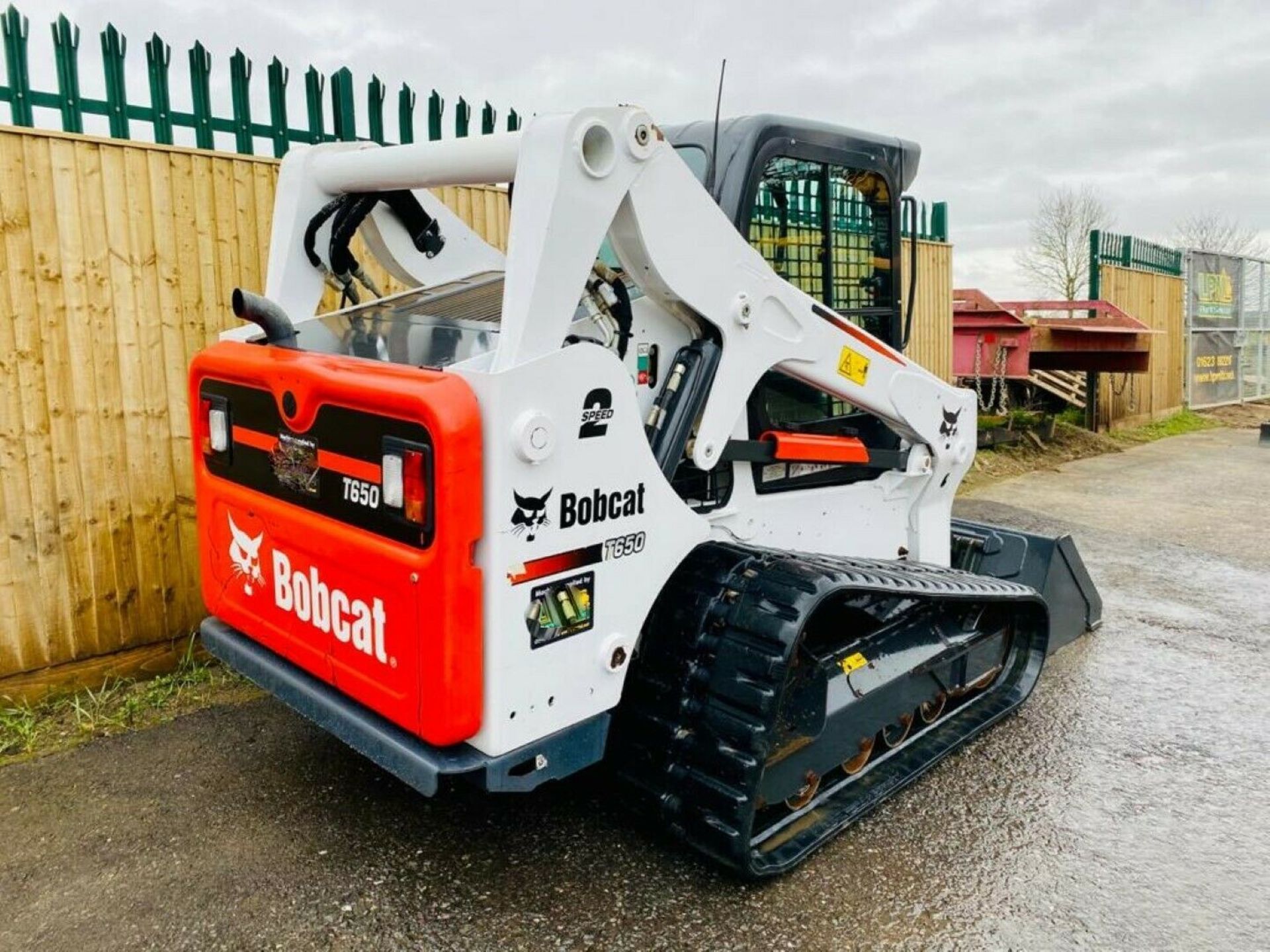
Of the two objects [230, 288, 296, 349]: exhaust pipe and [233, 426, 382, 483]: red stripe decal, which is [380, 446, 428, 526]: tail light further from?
[230, 288, 296, 349]: exhaust pipe

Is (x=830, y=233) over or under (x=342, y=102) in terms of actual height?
under

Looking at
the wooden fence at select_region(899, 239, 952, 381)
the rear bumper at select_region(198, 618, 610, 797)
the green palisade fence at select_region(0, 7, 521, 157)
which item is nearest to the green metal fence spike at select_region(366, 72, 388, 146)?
the green palisade fence at select_region(0, 7, 521, 157)

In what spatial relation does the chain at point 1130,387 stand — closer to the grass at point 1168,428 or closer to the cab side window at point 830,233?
the grass at point 1168,428

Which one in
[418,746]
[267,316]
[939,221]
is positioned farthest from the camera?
[939,221]

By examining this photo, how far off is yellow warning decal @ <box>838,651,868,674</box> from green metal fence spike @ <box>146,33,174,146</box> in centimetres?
335

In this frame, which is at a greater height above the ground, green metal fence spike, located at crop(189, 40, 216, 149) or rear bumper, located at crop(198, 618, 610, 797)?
green metal fence spike, located at crop(189, 40, 216, 149)

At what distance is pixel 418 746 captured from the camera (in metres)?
2.56

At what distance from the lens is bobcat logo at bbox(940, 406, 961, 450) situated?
4.02 metres

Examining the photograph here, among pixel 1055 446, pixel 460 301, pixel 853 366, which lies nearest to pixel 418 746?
pixel 460 301

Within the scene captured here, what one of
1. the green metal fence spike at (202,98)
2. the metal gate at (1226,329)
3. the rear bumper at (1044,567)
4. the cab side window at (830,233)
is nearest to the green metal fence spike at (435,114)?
the green metal fence spike at (202,98)

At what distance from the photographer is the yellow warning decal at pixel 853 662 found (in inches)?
127

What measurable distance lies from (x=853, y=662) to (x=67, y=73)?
3634 mm

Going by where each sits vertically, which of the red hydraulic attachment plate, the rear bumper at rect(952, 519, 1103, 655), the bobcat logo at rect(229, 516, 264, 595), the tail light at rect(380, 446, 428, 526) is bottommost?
the rear bumper at rect(952, 519, 1103, 655)

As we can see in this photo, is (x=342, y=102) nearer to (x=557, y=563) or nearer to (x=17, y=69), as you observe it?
(x=17, y=69)
